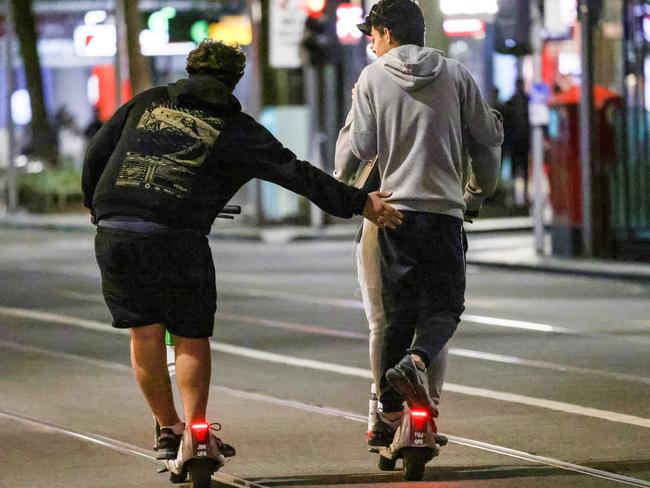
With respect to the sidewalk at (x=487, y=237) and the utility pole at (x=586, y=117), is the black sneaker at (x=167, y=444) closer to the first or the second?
the sidewalk at (x=487, y=237)

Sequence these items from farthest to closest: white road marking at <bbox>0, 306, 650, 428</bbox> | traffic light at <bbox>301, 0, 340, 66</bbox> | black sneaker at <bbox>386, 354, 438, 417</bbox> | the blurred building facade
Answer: traffic light at <bbox>301, 0, 340, 66</bbox>
the blurred building facade
white road marking at <bbox>0, 306, 650, 428</bbox>
black sneaker at <bbox>386, 354, 438, 417</bbox>

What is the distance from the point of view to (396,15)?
7219 millimetres

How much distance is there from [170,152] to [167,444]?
116 cm

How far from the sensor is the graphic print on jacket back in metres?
6.68

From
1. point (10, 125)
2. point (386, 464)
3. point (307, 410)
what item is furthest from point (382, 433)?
point (10, 125)

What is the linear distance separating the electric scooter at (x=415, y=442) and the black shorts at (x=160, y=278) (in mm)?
900

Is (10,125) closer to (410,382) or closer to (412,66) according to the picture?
(412,66)

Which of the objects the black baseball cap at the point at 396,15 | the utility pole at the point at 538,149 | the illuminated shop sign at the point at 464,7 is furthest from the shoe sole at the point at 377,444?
the illuminated shop sign at the point at 464,7

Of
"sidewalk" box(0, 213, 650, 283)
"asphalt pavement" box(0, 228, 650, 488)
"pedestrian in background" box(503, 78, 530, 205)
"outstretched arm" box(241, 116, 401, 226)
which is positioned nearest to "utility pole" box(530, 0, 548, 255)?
"sidewalk" box(0, 213, 650, 283)

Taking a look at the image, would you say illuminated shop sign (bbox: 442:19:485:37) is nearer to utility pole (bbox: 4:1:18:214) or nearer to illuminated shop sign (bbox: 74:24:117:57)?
utility pole (bbox: 4:1:18:214)

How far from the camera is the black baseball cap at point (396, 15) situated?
7219mm

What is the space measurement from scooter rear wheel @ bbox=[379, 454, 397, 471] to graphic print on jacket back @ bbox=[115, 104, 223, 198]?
1485mm

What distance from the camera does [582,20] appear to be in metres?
18.8

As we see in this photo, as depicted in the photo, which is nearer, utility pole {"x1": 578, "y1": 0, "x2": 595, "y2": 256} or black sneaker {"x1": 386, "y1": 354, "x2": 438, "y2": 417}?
black sneaker {"x1": 386, "y1": 354, "x2": 438, "y2": 417}
